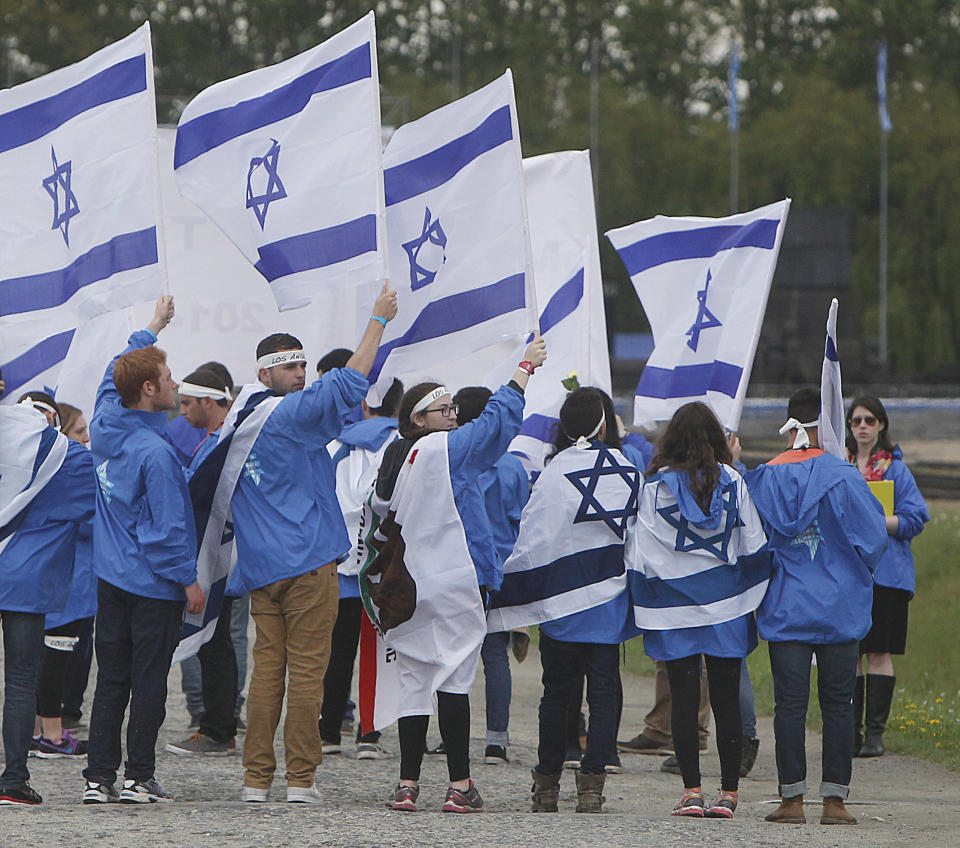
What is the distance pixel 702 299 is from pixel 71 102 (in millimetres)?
3259

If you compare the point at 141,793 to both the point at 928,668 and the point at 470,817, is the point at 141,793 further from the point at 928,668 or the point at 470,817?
the point at 928,668

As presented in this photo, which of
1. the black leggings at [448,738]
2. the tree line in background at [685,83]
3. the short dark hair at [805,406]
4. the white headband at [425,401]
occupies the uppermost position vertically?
the tree line in background at [685,83]

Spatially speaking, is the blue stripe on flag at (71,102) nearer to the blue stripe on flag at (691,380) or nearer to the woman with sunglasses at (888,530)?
the blue stripe on flag at (691,380)

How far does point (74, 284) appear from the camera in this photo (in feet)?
21.7

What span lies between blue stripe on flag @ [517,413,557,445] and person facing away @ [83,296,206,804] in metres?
2.62

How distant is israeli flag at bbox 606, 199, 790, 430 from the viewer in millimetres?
7691

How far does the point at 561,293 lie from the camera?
8.37 metres

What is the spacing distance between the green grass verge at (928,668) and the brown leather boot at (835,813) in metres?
1.88

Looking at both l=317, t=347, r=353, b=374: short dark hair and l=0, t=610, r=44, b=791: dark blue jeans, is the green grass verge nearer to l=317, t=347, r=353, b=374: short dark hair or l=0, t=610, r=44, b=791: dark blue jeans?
l=317, t=347, r=353, b=374: short dark hair

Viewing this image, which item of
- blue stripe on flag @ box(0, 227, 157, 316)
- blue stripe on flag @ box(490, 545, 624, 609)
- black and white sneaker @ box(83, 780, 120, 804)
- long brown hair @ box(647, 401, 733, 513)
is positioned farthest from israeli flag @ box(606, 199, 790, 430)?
black and white sneaker @ box(83, 780, 120, 804)

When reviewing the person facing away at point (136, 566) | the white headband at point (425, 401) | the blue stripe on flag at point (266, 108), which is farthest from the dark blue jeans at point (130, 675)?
the blue stripe on flag at point (266, 108)

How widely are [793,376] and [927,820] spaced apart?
30.5 meters

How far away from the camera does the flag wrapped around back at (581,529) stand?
591 cm

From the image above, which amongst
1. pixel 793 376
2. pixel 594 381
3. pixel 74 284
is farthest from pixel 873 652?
pixel 793 376
